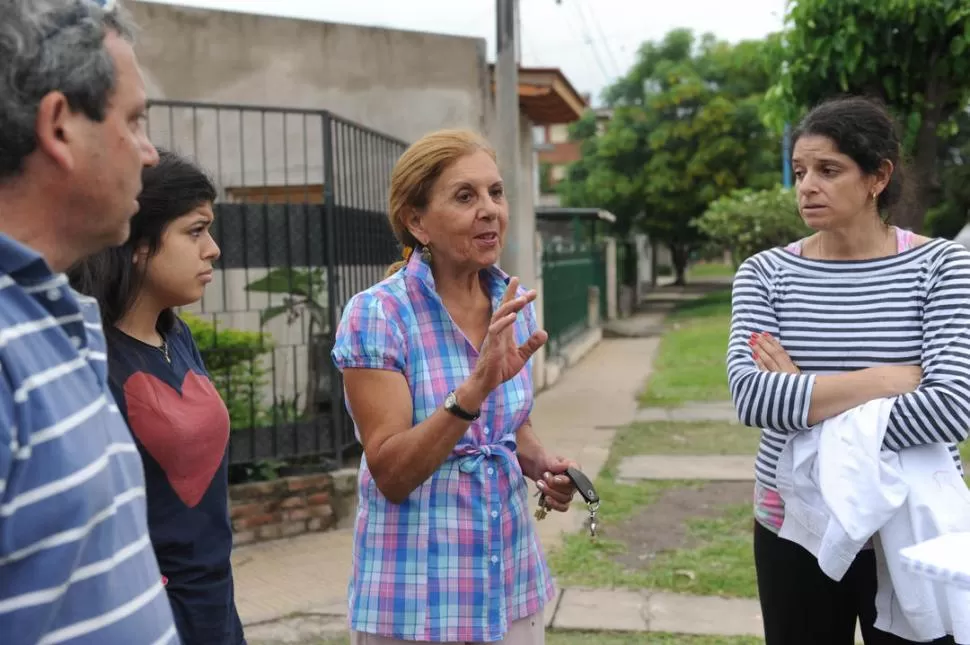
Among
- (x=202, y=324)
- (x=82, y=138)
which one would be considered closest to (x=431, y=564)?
(x=82, y=138)

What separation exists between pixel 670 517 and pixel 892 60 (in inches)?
126

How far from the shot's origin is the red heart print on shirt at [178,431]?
210 centimetres

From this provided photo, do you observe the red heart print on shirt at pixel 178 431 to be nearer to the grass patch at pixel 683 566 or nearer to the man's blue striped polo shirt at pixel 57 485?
the man's blue striped polo shirt at pixel 57 485

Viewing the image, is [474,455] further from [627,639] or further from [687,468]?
[687,468]

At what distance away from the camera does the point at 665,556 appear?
17.7 ft

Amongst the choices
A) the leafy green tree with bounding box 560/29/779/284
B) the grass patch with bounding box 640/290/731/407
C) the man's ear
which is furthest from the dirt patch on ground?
the leafy green tree with bounding box 560/29/779/284

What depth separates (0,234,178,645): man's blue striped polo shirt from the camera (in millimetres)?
1088

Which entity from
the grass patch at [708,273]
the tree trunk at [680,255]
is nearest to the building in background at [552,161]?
the grass patch at [708,273]

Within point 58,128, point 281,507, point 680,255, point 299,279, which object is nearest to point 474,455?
point 58,128

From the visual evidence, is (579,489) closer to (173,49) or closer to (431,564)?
(431,564)

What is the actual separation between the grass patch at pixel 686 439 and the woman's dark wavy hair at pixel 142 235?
6.33 meters

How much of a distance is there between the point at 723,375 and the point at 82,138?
39.5ft

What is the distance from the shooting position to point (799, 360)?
258cm

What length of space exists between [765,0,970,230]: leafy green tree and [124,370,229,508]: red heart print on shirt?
473 cm
